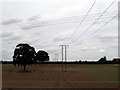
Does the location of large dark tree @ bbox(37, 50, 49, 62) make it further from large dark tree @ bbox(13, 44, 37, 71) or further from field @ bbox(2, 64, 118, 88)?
field @ bbox(2, 64, 118, 88)

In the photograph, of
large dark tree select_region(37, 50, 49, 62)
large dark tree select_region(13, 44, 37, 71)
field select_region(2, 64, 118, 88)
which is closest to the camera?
field select_region(2, 64, 118, 88)

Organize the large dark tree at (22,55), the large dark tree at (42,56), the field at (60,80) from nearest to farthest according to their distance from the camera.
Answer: the field at (60,80)
the large dark tree at (22,55)
the large dark tree at (42,56)

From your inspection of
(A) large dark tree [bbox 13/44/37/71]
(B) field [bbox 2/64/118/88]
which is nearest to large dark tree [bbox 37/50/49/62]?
(A) large dark tree [bbox 13/44/37/71]

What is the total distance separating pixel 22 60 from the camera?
5959 cm

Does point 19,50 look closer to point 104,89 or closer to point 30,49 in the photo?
point 30,49

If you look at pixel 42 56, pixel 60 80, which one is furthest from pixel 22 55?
pixel 42 56

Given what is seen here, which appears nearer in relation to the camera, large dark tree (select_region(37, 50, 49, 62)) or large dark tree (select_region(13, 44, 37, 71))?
large dark tree (select_region(13, 44, 37, 71))

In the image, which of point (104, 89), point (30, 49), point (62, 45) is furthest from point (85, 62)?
point (104, 89)

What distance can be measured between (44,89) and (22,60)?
1556 inches

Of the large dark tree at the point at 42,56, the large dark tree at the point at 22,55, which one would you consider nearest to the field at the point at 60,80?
the large dark tree at the point at 22,55

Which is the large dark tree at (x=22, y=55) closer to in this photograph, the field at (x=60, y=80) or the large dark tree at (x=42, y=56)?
the field at (x=60, y=80)

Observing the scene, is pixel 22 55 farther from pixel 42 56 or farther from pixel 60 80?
pixel 42 56

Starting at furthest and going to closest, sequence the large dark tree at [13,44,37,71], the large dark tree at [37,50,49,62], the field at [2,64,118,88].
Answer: the large dark tree at [37,50,49,62]
the large dark tree at [13,44,37,71]
the field at [2,64,118,88]

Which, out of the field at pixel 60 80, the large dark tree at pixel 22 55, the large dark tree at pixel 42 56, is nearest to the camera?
the field at pixel 60 80
